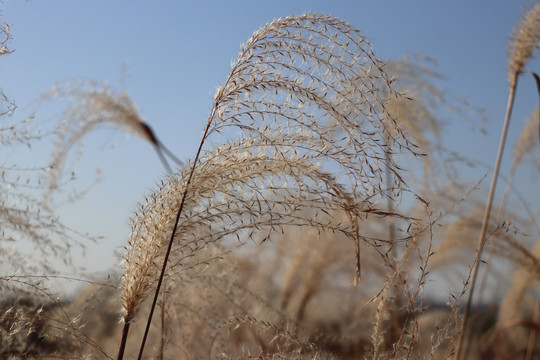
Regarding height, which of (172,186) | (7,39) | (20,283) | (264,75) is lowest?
(20,283)

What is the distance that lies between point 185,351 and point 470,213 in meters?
2.15

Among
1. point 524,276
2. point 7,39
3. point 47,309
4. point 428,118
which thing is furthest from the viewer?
point 524,276

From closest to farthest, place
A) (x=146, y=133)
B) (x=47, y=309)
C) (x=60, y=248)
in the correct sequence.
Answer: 1. (x=60, y=248)
2. (x=146, y=133)
3. (x=47, y=309)

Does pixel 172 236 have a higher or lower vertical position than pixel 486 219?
lower

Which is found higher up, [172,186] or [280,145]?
[280,145]

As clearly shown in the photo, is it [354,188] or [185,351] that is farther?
[185,351]

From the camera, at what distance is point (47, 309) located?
2.86 meters

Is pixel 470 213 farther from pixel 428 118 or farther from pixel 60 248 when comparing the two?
pixel 60 248

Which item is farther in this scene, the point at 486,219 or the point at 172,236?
the point at 486,219

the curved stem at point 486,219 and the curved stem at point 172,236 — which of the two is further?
the curved stem at point 486,219

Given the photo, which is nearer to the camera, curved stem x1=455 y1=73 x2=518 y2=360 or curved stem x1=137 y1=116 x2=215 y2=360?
curved stem x1=137 y1=116 x2=215 y2=360

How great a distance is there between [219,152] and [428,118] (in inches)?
93.9

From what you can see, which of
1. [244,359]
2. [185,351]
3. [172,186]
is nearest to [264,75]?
[172,186]

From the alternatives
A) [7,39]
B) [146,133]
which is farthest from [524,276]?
[7,39]
